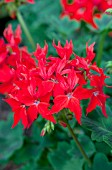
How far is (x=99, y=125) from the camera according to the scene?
3.69ft

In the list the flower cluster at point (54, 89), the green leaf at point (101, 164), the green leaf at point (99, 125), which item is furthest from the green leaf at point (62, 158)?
the flower cluster at point (54, 89)

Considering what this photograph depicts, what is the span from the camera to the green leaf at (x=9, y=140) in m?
1.65

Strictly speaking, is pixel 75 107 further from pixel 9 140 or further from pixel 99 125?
pixel 9 140

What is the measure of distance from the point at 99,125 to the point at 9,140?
2.29 ft

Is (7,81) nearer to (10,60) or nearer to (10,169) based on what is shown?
(10,60)

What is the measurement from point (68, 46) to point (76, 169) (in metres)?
0.57

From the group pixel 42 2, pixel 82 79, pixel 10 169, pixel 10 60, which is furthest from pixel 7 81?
pixel 42 2

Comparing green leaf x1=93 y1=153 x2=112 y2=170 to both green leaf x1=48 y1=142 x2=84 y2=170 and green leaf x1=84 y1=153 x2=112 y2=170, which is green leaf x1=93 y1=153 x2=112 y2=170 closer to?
green leaf x1=84 y1=153 x2=112 y2=170

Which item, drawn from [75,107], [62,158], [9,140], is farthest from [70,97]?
[9,140]

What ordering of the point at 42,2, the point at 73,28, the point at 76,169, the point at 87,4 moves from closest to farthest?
the point at 76,169 < the point at 87,4 < the point at 73,28 < the point at 42,2

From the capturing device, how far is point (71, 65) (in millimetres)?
1053

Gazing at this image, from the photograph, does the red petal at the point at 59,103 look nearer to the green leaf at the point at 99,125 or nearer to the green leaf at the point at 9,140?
the green leaf at the point at 99,125

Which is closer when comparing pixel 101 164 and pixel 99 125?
pixel 99 125

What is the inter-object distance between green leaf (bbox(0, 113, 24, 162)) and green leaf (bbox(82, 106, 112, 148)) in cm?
58
